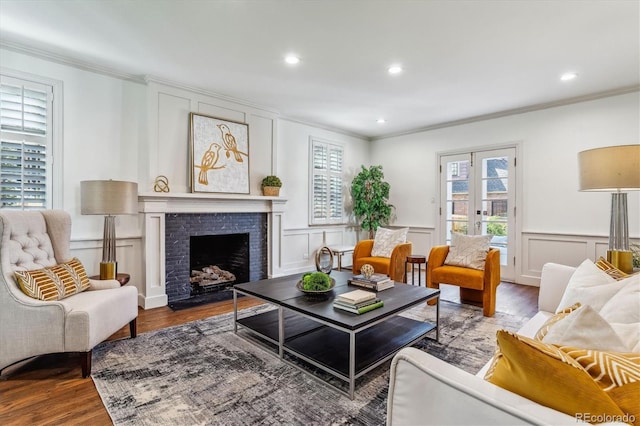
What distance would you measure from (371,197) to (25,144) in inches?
188

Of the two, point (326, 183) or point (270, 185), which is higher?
point (326, 183)

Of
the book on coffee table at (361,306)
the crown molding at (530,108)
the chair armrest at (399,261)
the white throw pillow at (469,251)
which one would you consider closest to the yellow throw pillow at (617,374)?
the book on coffee table at (361,306)

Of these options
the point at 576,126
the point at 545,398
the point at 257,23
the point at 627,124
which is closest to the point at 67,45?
the point at 257,23

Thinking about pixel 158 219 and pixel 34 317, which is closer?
pixel 34 317

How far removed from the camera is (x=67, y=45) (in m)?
2.98

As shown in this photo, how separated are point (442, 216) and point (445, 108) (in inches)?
73.1

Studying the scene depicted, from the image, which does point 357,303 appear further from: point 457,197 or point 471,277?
point 457,197

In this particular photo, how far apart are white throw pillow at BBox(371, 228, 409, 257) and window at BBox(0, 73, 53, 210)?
3.82 m

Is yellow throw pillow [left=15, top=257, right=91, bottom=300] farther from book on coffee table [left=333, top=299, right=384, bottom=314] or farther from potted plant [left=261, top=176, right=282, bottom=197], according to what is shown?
potted plant [left=261, top=176, right=282, bottom=197]

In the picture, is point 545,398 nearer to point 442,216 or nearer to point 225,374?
point 225,374

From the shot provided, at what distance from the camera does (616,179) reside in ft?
6.87

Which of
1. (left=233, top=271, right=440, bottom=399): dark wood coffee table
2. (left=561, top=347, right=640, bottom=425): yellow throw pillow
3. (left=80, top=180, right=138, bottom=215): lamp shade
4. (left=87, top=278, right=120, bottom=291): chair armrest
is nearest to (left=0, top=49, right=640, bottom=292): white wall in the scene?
(left=80, top=180, right=138, bottom=215): lamp shade

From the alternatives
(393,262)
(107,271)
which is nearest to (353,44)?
(393,262)

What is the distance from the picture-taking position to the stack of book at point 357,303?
2113 mm
